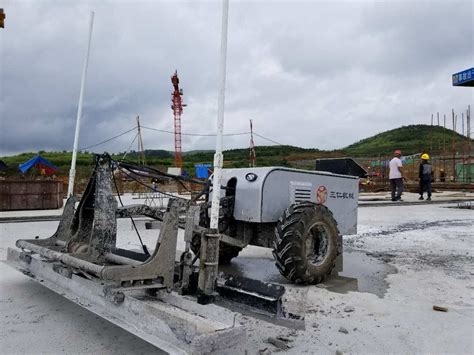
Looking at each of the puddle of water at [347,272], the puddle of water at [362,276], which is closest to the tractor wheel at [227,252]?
the puddle of water at [347,272]

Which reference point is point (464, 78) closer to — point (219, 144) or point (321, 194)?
point (321, 194)

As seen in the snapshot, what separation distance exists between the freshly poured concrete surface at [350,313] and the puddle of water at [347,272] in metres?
0.01

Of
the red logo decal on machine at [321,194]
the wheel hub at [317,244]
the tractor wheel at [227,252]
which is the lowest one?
the tractor wheel at [227,252]

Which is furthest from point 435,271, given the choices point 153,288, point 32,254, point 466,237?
point 32,254

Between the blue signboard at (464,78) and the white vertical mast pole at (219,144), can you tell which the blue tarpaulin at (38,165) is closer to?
the blue signboard at (464,78)

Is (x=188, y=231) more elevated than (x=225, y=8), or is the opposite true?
(x=225, y=8)

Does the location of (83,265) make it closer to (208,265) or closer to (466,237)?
(208,265)

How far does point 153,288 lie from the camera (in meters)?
3.09

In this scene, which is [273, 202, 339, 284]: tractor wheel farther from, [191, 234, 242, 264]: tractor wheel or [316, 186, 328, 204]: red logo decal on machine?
[191, 234, 242, 264]: tractor wheel

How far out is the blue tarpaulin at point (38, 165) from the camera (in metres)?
21.4

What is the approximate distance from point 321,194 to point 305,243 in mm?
1018

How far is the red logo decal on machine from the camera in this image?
509cm

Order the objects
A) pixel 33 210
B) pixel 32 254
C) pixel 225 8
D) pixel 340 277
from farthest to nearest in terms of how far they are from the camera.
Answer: pixel 33 210, pixel 340 277, pixel 32 254, pixel 225 8

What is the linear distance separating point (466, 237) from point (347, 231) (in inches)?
133
